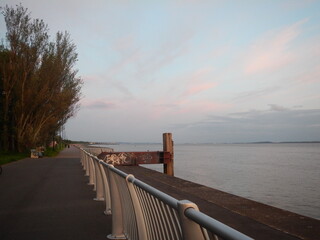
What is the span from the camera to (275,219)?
7.07m

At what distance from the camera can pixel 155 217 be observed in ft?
12.1

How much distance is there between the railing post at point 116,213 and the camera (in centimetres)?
569

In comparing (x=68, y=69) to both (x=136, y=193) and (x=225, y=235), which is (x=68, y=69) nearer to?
(x=136, y=193)

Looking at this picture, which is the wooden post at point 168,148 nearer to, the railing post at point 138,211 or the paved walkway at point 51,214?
the paved walkway at point 51,214

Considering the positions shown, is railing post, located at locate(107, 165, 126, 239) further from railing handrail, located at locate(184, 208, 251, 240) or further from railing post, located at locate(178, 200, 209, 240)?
railing handrail, located at locate(184, 208, 251, 240)

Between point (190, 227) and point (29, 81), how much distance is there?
108 ft

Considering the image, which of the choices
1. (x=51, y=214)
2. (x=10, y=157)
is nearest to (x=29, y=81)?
(x=10, y=157)

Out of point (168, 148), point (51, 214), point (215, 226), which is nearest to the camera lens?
point (215, 226)

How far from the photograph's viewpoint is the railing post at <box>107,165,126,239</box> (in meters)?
5.69

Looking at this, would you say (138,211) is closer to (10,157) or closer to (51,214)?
(51,214)

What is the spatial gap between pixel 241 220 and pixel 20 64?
29802 mm

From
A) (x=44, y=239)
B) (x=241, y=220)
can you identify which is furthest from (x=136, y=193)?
(x=241, y=220)

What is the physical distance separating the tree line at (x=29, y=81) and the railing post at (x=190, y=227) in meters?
31.6

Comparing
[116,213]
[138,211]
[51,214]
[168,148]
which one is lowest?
[51,214]
